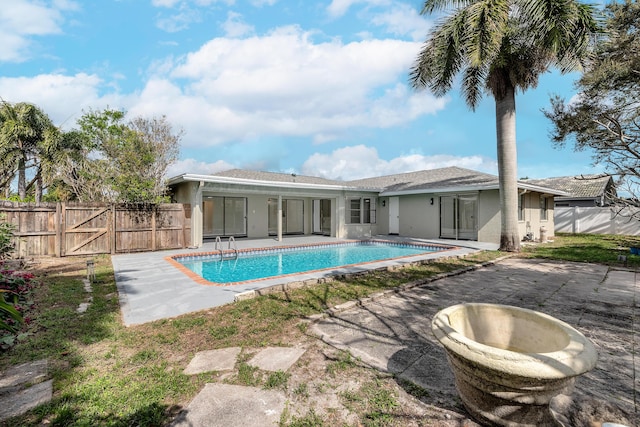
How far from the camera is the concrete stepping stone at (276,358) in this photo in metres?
3.01

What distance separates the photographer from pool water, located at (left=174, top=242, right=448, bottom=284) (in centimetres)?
885

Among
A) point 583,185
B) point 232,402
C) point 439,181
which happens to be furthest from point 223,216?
point 583,185

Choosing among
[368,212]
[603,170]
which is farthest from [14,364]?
[603,170]

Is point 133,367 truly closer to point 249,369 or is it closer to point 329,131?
point 249,369

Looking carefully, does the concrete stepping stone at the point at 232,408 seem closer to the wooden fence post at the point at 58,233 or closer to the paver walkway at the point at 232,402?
the paver walkway at the point at 232,402

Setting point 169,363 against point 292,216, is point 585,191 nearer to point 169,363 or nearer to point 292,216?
point 292,216

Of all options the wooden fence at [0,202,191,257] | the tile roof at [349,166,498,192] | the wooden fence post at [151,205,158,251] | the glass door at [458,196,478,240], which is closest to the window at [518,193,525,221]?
the tile roof at [349,166,498,192]

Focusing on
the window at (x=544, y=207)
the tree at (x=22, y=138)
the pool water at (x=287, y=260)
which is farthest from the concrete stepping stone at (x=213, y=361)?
the window at (x=544, y=207)

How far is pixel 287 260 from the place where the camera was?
37.0 ft

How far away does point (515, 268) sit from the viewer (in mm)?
8141

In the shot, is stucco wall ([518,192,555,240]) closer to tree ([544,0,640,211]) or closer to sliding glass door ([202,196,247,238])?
tree ([544,0,640,211])

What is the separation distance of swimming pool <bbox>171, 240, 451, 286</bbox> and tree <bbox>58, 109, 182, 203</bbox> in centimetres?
372

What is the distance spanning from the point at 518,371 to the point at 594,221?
23.9 metres

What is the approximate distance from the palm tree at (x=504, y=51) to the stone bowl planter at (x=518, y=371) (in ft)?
28.9
